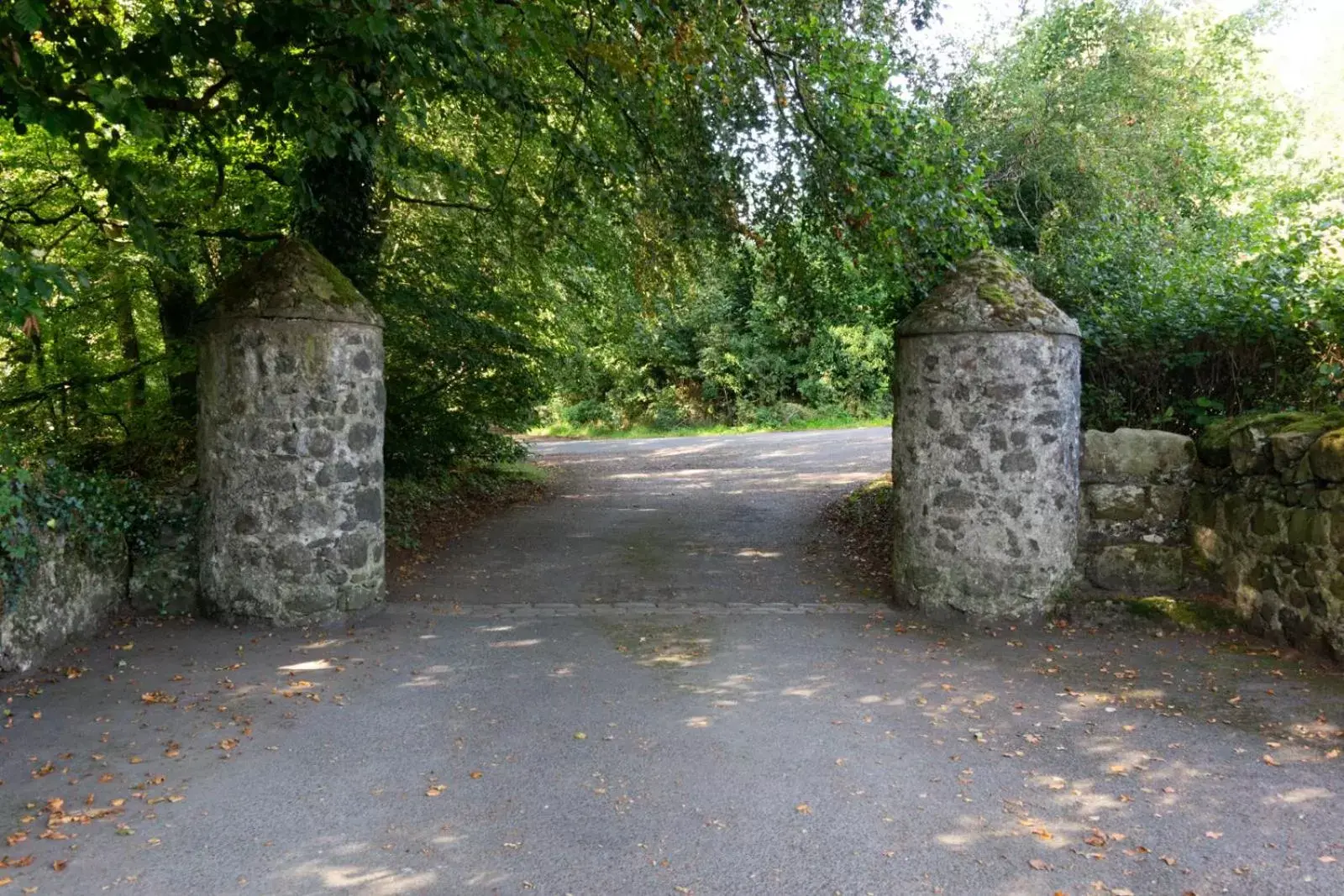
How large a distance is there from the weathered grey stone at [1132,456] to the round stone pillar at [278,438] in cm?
590

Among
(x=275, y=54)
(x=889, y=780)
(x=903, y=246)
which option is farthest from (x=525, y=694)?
(x=903, y=246)

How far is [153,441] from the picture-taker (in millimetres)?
9555

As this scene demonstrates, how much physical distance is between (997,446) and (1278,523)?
188 centimetres

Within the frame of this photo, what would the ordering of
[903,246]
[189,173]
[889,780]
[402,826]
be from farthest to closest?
[189,173]
[903,246]
[889,780]
[402,826]

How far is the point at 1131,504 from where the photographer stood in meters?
7.14

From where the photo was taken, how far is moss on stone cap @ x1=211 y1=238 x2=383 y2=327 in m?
6.89

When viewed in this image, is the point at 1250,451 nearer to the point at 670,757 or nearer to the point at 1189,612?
the point at 1189,612

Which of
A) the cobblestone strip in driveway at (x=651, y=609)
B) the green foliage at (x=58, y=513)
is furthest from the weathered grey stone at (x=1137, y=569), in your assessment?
the green foliage at (x=58, y=513)

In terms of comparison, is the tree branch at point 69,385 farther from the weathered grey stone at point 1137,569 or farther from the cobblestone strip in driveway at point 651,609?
the weathered grey stone at point 1137,569

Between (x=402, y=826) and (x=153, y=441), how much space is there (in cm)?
728

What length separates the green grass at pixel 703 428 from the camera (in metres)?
29.0

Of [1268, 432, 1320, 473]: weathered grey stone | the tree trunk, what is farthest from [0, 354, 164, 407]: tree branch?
[1268, 432, 1320, 473]: weathered grey stone

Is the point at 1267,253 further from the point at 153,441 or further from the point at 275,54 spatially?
the point at 153,441

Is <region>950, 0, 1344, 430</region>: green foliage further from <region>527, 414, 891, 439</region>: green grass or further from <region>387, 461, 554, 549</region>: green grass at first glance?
<region>527, 414, 891, 439</region>: green grass
